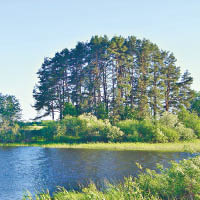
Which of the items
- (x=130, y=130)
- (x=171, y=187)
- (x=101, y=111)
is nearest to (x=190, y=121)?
(x=130, y=130)

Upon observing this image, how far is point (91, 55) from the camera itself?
6450 cm

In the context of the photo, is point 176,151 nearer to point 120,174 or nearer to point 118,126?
point 118,126

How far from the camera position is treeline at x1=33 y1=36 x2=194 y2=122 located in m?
60.5

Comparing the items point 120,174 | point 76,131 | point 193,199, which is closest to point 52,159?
point 120,174

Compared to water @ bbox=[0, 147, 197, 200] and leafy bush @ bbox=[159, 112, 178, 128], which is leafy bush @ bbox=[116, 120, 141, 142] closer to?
leafy bush @ bbox=[159, 112, 178, 128]

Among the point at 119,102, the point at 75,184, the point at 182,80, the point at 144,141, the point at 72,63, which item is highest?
the point at 72,63

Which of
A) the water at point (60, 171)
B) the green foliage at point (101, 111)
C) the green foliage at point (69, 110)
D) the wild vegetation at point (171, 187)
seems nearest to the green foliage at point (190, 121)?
the green foliage at point (101, 111)

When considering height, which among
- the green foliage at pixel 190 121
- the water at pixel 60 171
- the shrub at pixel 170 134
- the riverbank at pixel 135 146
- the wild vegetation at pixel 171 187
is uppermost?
the green foliage at pixel 190 121

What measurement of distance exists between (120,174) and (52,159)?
12642mm

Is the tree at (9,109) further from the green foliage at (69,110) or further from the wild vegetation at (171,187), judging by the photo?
the wild vegetation at (171,187)

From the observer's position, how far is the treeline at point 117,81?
60.5 m

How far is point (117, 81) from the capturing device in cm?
6228

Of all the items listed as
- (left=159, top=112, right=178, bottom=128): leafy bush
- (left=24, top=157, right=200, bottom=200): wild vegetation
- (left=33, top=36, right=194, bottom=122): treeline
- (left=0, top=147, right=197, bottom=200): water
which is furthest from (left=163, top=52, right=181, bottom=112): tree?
(left=24, top=157, right=200, bottom=200): wild vegetation

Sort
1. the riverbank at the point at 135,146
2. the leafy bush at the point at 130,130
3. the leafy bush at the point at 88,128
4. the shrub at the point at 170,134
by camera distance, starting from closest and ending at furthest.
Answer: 1. the riverbank at the point at 135,146
2. the shrub at the point at 170,134
3. the leafy bush at the point at 130,130
4. the leafy bush at the point at 88,128
